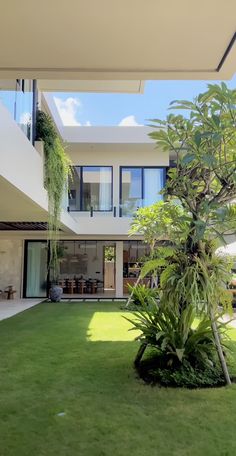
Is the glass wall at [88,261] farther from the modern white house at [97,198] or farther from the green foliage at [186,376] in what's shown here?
the green foliage at [186,376]

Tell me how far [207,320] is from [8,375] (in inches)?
107

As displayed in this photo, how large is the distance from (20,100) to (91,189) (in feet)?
31.5

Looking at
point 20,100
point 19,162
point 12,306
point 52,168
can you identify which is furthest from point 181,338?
point 12,306

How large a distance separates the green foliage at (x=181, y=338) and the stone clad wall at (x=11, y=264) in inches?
459

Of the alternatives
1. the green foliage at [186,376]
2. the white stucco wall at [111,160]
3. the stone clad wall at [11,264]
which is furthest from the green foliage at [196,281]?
the stone clad wall at [11,264]

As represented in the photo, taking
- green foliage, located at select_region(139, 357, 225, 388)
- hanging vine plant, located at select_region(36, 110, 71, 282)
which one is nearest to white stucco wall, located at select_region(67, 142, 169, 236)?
hanging vine plant, located at select_region(36, 110, 71, 282)

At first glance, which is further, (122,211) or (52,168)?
(122,211)

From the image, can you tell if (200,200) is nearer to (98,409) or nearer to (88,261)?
(98,409)

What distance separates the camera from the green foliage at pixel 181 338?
4918 mm

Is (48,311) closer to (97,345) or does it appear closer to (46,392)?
(97,345)

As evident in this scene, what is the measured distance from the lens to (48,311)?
1187 cm

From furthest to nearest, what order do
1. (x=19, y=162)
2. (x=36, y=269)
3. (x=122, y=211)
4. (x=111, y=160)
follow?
(x=36, y=269)
(x=111, y=160)
(x=122, y=211)
(x=19, y=162)

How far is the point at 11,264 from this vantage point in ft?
52.3

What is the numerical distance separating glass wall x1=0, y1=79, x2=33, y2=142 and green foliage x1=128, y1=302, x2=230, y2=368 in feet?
11.7
